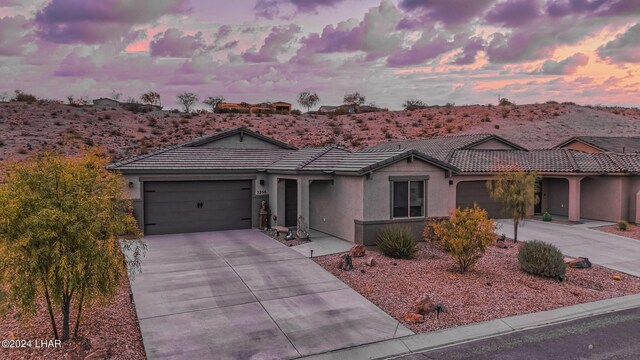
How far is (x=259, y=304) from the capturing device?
33.8ft

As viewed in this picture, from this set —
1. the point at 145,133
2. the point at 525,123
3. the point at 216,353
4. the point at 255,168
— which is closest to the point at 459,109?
the point at 525,123

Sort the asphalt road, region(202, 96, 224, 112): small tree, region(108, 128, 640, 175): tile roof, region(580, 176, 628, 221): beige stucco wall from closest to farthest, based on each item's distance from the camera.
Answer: the asphalt road → region(108, 128, 640, 175): tile roof → region(580, 176, 628, 221): beige stucco wall → region(202, 96, 224, 112): small tree

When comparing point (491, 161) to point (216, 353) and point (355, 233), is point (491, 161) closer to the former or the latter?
point (355, 233)

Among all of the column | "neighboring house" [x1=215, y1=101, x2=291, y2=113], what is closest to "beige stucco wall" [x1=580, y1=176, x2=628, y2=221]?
the column

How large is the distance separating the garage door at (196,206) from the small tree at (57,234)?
1152 centimetres

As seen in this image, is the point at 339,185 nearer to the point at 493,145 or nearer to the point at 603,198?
the point at 603,198

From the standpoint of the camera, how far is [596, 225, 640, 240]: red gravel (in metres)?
19.2

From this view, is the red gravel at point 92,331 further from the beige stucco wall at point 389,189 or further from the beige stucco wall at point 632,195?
the beige stucco wall at point 632,195

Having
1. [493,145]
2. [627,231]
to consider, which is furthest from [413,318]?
[493,145]

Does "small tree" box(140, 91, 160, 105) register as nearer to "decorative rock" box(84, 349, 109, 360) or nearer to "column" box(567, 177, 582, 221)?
"column" box(567, 177, 582, 221)

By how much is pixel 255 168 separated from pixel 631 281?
48.5 feet

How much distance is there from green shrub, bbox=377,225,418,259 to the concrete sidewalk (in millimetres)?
5039

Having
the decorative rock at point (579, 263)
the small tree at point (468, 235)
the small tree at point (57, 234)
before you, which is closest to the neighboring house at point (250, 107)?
the small tree at point (468, 235)

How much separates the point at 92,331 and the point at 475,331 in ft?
24.9
